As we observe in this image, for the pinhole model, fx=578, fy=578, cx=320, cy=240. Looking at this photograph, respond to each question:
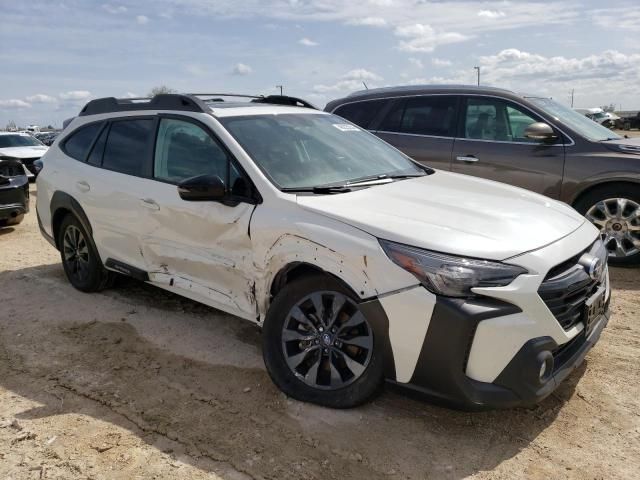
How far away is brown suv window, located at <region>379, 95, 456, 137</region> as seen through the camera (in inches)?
264

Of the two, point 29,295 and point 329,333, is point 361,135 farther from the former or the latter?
point 29,295

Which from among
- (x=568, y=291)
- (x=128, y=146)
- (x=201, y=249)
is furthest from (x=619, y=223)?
(x=128, y=146)

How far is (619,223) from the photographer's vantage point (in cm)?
583

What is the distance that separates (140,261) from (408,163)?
7.29ft

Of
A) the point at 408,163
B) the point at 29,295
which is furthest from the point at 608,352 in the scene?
the point at 29,295

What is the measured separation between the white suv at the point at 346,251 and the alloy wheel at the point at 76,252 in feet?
1.73

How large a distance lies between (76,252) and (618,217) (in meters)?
5.33

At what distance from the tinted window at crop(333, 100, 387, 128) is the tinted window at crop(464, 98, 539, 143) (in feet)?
3.75

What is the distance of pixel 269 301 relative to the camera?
11.5ft

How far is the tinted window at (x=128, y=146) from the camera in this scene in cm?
450

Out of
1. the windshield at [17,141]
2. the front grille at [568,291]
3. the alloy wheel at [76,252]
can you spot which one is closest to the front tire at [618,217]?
the front grille at [568,291]

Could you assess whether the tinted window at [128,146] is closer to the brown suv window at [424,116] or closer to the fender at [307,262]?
the fender at [307,262]

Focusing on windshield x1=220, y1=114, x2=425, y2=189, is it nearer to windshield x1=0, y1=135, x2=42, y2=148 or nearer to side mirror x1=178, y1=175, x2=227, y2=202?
side mirror x1=178, y1=175, x2=227, y2=202

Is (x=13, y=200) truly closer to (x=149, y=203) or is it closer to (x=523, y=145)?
(x=149, y=203)
